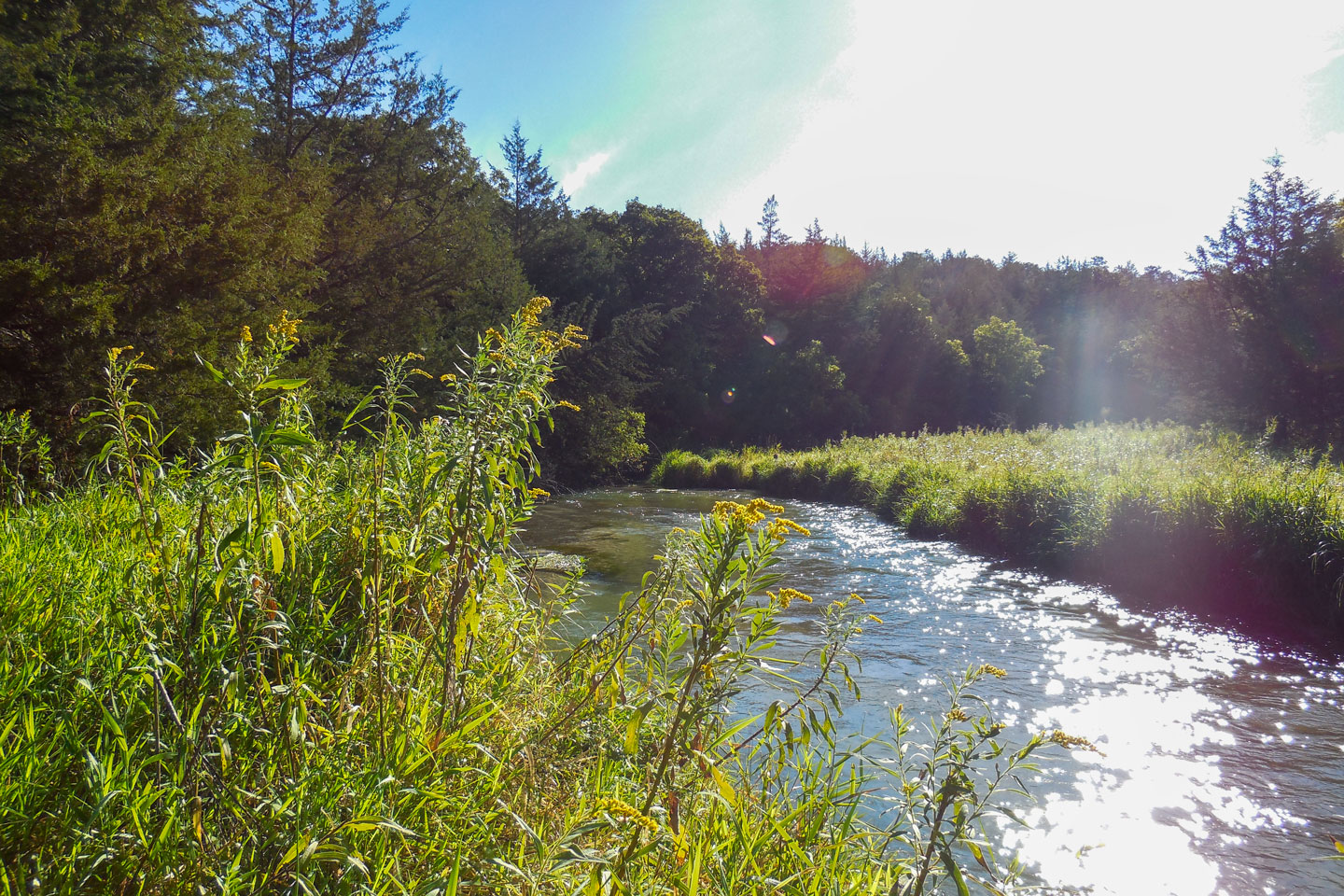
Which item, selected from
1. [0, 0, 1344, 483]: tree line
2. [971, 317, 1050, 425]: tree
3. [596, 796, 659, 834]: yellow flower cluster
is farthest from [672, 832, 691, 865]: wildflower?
[971, 317, 1050, 425]: tree

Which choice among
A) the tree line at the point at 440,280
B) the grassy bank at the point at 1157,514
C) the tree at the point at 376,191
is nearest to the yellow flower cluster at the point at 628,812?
the tree line at the point at 440,280

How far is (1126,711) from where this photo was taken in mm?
4777

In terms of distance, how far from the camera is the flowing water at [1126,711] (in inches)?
127

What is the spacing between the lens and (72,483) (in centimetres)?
636

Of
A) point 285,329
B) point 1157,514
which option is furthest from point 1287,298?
point 285,329

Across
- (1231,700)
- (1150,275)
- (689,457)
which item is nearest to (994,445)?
(689,457)

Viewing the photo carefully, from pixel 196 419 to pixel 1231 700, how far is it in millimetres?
9173

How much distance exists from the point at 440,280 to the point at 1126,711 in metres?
15.7

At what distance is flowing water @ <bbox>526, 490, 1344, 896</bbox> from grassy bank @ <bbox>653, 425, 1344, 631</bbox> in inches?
18.5

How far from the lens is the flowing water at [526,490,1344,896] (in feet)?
10.6

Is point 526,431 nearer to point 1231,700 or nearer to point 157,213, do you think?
point 1231,700

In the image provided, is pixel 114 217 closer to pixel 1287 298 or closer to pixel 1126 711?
pixel 1126 711

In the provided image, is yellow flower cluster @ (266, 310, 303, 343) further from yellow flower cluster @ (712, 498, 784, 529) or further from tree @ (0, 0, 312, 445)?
tree @ (0, 0, 312, 445)

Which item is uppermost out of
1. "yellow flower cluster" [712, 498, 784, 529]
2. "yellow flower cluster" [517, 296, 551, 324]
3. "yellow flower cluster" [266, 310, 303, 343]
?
"yellow flower cluster" [517, 296, 551, 324]
